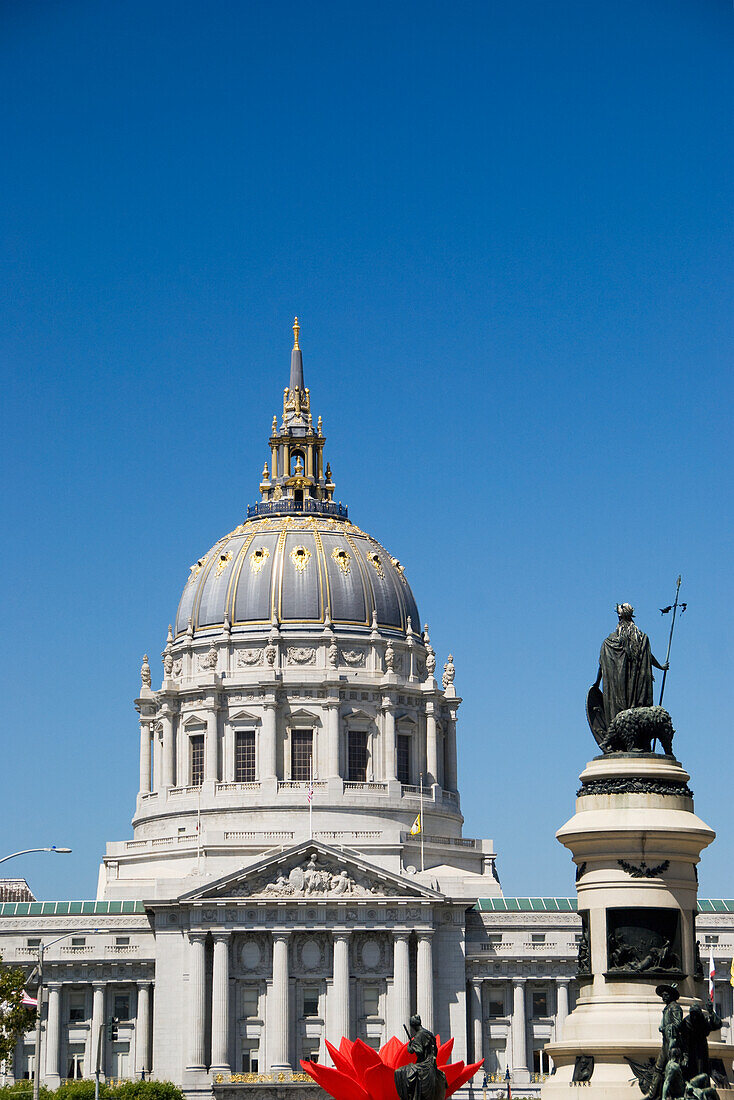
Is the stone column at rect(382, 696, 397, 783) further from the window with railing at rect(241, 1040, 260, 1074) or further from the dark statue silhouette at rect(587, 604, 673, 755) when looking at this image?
the dark statue silhouette at rect(587, 604, 673, 755)

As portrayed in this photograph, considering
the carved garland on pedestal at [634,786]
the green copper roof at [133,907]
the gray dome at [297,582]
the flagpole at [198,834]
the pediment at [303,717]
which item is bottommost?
the carved garland on pedestal at [634,786]

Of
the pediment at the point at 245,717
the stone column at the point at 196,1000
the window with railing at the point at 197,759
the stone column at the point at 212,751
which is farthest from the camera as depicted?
the window with railing at the point at 197,759

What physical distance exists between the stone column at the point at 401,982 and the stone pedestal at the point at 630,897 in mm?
88303

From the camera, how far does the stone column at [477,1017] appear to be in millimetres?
146875

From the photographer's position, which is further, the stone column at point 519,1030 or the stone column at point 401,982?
the stone column at point 519,1030

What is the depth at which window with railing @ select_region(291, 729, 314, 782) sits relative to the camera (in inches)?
6501

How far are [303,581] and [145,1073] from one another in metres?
43.3

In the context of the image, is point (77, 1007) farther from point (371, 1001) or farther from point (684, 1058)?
point (684, 1058)

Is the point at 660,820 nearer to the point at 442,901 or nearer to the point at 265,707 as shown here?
the point at 442,901

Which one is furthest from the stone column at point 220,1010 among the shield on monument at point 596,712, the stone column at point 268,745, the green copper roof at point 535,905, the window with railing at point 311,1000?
the shield on monument at point 596,712

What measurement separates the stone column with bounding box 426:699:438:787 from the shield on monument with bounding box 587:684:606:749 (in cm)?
10851

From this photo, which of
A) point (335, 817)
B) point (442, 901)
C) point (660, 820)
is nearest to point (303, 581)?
point (335, 817)

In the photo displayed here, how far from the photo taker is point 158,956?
14750 centimetres

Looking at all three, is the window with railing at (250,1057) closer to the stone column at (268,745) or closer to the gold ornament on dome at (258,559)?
the stone column at (268,745)
